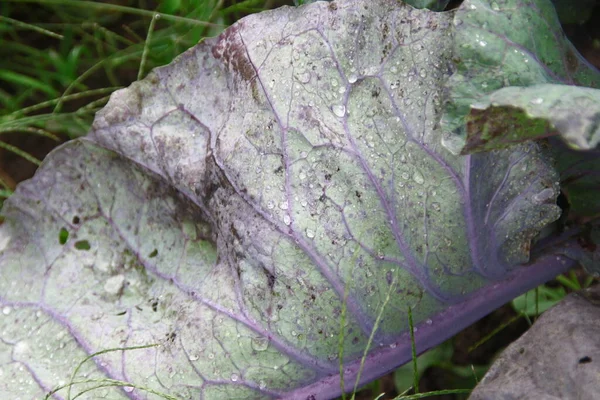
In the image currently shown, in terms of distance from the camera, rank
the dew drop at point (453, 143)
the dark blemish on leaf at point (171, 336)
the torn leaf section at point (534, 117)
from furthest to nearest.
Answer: the dark blemish on leaf at point (171, 336), the dew drop at point (453, 143), the torn leaf section at point (534, 117)

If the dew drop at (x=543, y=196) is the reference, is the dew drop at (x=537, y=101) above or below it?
above

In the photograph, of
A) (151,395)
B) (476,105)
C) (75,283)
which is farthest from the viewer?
(75,283)

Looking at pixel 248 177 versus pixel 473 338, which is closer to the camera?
pixel 248 177

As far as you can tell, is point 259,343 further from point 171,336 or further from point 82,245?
point 82,245

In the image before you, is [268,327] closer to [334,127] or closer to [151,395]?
[151,395]

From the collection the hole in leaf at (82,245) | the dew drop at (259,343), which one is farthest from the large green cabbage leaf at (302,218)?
the hole in leaf at (82,245)

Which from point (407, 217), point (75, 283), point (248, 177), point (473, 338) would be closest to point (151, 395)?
point (75, 283)

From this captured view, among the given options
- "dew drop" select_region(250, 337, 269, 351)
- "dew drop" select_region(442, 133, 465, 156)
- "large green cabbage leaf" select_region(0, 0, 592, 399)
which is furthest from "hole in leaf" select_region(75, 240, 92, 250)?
"dew drop" select_region(442, 133, 465, 156)

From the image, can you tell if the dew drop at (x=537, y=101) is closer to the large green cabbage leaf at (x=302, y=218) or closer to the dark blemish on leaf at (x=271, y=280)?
the large green cabbage leaf at (x=302, y=218)

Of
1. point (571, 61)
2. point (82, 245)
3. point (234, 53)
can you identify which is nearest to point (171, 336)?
point (82, 245)
